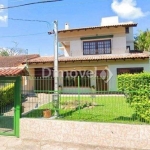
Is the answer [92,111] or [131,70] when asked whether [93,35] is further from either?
[92,111]

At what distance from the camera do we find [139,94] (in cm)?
698

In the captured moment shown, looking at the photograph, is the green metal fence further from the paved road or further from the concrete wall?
the paved road

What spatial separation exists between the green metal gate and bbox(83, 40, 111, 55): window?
531 inches

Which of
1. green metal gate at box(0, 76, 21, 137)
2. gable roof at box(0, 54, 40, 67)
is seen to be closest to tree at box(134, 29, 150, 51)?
gable roof at box(0, 54, 40, 67)

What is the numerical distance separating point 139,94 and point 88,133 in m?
2.29

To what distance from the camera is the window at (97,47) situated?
20.9m

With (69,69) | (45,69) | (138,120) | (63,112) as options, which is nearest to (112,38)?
(69,69)

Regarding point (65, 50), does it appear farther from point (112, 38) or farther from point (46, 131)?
point (46, 131)

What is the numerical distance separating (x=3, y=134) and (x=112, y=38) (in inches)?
628

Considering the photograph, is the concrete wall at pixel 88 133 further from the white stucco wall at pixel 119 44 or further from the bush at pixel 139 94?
the white stucco wall at pixel 119 44

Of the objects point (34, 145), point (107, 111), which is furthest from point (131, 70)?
point (34, 145)

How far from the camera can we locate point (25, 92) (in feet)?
25.7

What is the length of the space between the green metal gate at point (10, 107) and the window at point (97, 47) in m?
13.5

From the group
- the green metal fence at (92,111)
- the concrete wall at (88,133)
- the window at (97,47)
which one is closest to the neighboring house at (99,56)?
the window at (97,47)
